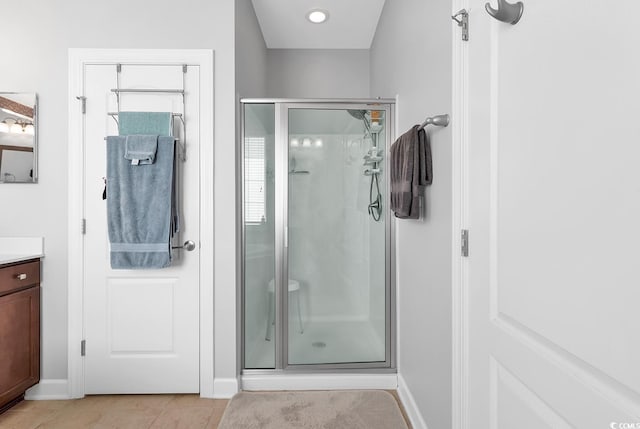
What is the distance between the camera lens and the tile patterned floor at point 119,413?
200 centimetres

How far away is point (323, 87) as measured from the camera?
3623 millimetres

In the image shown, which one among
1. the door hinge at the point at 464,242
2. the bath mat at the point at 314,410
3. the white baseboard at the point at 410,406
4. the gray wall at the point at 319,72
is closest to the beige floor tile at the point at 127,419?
the bath mat at the point at 314,410

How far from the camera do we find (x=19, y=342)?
6.96 ft

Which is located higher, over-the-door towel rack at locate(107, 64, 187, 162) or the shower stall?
over-the-door towel rack at locate(107, 64, 187, 162)

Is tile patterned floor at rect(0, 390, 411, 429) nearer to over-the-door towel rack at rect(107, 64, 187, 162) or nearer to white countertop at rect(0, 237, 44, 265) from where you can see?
white countertop at rect(0, 237, 44, 265)

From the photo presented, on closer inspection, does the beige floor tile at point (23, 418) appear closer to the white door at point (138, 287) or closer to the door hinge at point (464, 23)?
the white door at point (138, 287)

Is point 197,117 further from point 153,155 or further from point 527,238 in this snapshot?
point 527,238

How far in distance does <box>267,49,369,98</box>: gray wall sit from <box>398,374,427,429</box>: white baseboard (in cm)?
268

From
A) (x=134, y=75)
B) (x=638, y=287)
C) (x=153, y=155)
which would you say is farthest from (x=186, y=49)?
(x=638, y=287)

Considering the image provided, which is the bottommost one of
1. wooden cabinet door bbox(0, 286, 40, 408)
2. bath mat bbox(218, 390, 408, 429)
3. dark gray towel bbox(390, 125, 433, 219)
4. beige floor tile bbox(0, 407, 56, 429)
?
beige floor tile bbox(0, 407, 56, 429)

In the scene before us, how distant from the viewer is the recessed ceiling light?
2879 millimetres

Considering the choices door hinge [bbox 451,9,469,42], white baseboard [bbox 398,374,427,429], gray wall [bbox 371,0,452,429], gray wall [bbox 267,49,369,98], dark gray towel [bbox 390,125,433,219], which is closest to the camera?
door hinge [bbox 451,9,469,42]

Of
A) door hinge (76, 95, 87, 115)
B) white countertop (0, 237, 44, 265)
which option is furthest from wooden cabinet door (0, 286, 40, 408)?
door hinge (76, 95, 87, 115)

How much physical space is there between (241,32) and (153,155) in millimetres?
1078
